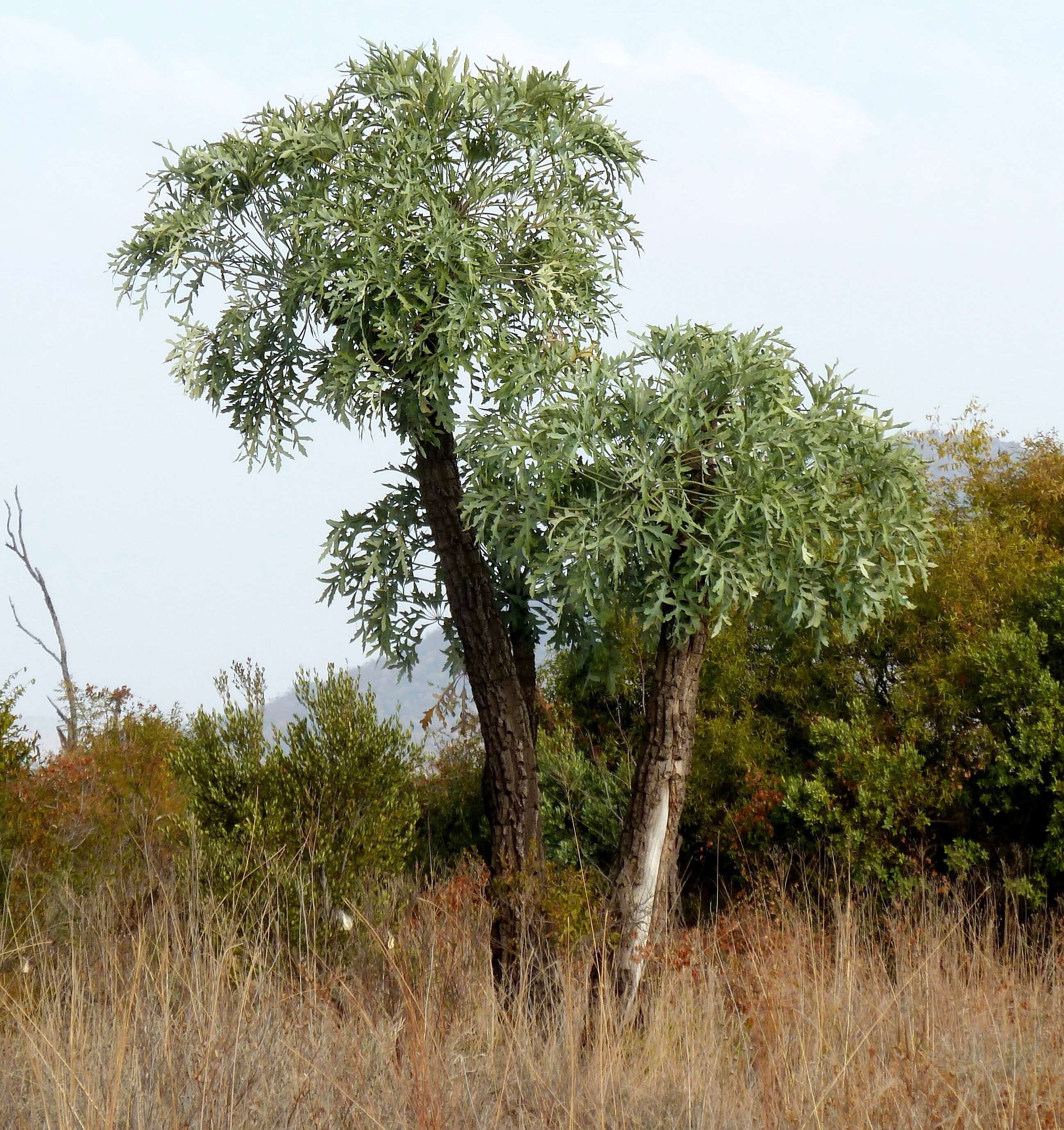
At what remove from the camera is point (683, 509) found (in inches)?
296

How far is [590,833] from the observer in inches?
536

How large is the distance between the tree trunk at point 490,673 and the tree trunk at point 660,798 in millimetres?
859

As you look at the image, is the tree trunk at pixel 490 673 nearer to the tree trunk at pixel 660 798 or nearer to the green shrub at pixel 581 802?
the tree trunk at pixel 660 798

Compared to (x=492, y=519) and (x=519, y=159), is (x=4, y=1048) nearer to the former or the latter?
(x=492, y=519)

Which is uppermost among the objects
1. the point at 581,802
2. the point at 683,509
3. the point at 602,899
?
the point at 683,509

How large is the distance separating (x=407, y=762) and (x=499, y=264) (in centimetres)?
566

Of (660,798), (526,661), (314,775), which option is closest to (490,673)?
(526,661)

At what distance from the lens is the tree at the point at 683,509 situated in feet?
24.9

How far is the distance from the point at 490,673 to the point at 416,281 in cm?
314

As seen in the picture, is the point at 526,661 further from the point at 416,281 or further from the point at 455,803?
the point at 455,803

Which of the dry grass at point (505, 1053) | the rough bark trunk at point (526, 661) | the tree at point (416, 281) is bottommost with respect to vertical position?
the dry grass at point (505, 1053)

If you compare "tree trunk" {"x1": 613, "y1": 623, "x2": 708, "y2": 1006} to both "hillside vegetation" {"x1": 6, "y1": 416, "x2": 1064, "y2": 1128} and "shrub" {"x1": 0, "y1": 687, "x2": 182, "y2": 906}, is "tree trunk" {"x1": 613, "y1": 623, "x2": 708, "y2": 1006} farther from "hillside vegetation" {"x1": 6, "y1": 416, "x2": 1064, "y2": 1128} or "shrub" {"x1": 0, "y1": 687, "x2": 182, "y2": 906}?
"shrub" {"x1": 0, "y1": 687, "x2": 182, "y2": 906}

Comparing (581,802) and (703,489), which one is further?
(581,802)

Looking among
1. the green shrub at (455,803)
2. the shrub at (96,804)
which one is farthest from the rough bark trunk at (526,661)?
the green shrub at (455,803)
